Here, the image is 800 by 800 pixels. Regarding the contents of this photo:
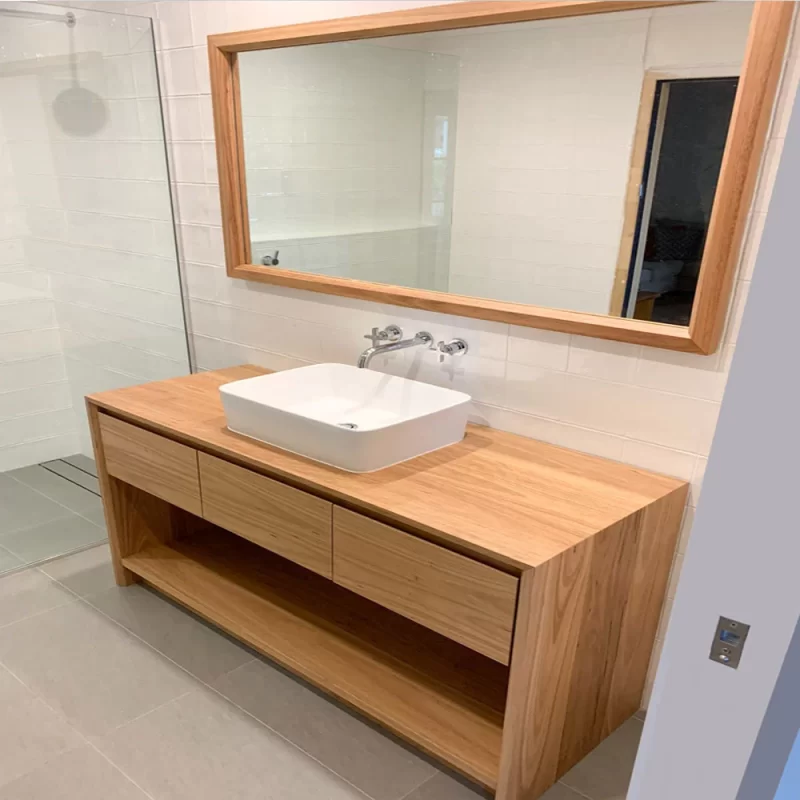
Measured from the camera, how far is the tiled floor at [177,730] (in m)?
1.64

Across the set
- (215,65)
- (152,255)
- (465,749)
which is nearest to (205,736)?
(465,749)

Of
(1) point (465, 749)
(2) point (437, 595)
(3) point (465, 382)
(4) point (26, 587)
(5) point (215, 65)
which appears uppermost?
(5) point (215, 65)

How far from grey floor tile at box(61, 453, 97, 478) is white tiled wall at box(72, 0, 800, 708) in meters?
0.94

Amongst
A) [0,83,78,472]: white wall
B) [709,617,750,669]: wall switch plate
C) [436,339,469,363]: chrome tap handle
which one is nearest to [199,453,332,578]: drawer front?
[436,339,469,363]: chrome tap handle

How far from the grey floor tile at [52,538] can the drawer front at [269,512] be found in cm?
101

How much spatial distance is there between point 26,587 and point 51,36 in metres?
2.02

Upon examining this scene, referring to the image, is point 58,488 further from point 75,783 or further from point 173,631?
point 75,783

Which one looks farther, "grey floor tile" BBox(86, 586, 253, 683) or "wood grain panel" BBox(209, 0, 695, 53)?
"grey floor tile" BBox(86, 586, 253, 683)

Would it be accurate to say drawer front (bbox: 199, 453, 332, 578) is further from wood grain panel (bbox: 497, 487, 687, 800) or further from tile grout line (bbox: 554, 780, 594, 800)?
tile grout line (bbox: 554, 780, 594, 800)

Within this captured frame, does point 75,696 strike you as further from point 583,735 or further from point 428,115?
point 428,115

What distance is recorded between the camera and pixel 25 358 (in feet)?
10.4

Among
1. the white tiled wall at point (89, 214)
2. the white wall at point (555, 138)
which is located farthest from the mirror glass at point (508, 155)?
the white tiled wall at point (89, 214)

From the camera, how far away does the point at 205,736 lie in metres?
1.78

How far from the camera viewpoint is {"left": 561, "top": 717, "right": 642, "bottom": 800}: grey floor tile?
1.66m
